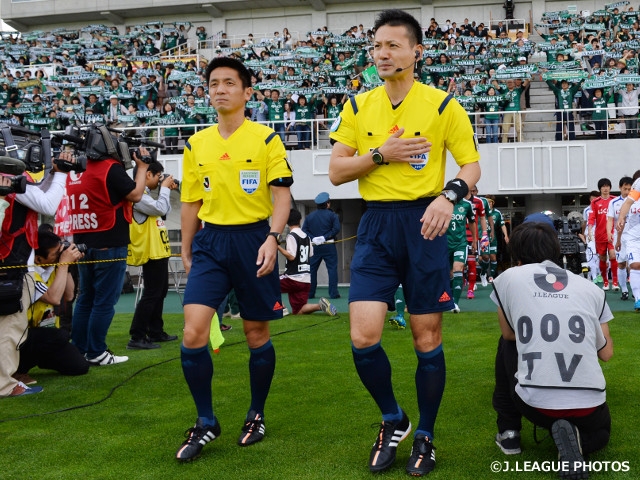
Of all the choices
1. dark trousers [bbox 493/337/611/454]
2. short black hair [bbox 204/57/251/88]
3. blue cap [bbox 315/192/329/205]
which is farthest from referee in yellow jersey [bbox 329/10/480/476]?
blue cap [bbox 315/192/329/205]

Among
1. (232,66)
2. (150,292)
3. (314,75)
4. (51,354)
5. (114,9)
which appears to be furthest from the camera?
(114,9)

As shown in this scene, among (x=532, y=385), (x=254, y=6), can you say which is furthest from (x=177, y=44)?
(x=532, y=385)

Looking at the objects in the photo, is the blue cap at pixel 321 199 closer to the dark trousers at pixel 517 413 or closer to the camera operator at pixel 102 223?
the camera operator at pixel 102 223

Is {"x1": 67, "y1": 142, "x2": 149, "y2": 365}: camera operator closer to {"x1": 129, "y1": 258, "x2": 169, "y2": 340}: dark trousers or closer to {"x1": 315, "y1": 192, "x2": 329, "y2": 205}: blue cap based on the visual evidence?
{"x1": 129, "y1": 258, "x2": 169, "y2": 340}: dark trousers

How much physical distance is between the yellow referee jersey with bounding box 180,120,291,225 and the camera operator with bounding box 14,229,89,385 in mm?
2463

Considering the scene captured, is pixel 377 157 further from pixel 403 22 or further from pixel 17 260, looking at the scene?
pixel 17 260

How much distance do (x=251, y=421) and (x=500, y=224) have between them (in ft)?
38.0

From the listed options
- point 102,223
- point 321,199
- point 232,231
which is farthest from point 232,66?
point 321,199

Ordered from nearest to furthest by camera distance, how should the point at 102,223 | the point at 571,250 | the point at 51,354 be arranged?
the point at 51,354 < the point at 102,223 < the point at 571,250

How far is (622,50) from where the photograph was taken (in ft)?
72.2

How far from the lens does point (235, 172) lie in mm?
4309

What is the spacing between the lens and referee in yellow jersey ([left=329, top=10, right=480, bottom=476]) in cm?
377

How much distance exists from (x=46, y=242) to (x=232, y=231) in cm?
296

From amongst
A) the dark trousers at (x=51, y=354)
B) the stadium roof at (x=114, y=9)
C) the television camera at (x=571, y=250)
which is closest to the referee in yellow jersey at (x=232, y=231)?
the dark trousers at (x=51, y=354)
